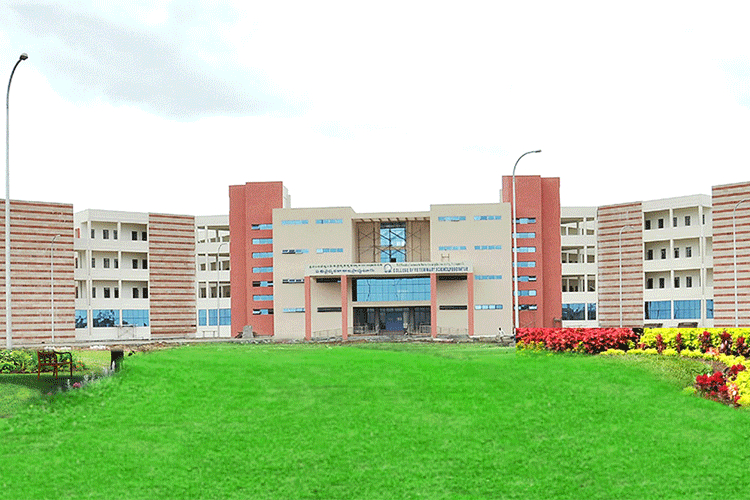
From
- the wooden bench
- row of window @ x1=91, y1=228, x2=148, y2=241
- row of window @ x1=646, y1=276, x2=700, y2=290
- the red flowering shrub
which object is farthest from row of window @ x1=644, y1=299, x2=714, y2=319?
the wooden bench

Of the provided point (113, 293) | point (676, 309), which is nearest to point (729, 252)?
point (676, 309)

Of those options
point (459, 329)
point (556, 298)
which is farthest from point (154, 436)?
point (556, 298)

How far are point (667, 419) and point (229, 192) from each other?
61.0 metres

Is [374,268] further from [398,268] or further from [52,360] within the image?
[52,360]

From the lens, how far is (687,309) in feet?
221

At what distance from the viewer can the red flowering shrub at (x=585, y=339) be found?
22.4 meters

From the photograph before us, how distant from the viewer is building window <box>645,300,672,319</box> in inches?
2699

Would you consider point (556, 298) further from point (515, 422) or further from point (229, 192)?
point (515, 422)

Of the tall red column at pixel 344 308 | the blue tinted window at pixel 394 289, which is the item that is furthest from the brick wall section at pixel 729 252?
the tall red column at pixel 344 308

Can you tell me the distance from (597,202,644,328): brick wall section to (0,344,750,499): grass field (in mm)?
53950

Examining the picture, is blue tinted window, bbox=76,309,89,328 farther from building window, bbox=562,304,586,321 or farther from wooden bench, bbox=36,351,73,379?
wooden bench, bbox=36,351,73,379

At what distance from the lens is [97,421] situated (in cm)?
1472

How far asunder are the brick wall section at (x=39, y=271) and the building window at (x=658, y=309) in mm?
49604

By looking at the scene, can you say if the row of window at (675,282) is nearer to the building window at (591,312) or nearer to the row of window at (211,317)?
the building window at (591,312)
